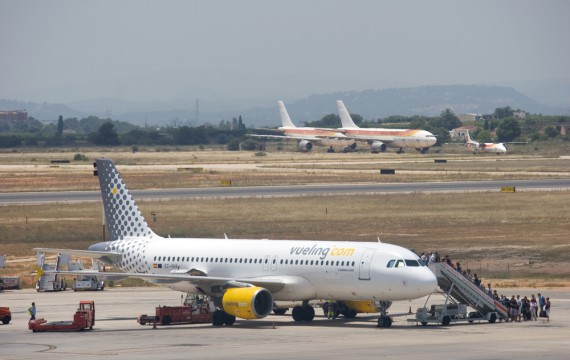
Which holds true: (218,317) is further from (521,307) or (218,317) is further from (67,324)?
(521,307)

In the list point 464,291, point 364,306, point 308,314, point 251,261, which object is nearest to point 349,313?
point 364,306

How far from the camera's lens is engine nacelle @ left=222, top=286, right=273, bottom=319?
59.5 m

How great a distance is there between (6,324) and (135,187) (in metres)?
94.7

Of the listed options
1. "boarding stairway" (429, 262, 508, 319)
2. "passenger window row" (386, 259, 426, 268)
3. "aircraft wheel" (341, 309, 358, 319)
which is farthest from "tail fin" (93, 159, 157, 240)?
"boarding stairway" (429, 262, 508, 319)

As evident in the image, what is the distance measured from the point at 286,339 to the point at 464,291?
12273 millimetres

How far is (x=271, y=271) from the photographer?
62781 millimetres

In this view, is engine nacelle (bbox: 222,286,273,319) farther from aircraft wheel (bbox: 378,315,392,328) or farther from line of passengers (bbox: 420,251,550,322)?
line of passengers (bbox: 420,251,550,322)

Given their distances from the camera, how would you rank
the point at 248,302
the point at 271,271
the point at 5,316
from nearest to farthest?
1. the point at 248,302
2. the point at 271,271
3. the point at 5,316

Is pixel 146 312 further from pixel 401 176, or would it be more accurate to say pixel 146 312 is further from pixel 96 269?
pixel 401 176

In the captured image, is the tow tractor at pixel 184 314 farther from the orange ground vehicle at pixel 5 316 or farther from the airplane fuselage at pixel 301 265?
the orange ground vehicle at pixel 5 316

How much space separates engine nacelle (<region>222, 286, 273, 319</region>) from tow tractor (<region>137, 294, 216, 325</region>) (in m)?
3.49

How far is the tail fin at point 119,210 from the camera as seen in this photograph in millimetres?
70688

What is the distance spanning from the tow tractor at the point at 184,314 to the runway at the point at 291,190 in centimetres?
7275

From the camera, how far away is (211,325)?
6312 cm
